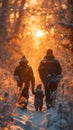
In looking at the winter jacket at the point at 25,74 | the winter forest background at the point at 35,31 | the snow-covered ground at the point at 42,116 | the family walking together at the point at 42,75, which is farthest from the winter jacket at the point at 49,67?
the winter forest background at the point at 35,31

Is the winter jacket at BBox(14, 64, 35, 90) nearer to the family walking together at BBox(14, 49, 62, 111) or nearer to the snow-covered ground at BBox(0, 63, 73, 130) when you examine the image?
the family walking together at BBox(14, 49, 62, 111)

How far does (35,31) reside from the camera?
2467 cm

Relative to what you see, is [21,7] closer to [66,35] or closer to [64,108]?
[66,35]

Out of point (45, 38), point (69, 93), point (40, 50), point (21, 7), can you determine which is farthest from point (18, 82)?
point (21, 7)

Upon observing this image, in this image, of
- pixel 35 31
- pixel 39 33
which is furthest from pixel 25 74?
pixel 35 31

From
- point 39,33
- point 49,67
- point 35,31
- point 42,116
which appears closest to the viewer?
point 42,116

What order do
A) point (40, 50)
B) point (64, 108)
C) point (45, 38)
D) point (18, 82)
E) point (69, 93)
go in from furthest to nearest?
point (45, 38)
point (40, 50)
point (18, 82)
point (69, 93)
point (64, 108)

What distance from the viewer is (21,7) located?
29562 mm

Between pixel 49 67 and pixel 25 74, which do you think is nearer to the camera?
pixel 25 74

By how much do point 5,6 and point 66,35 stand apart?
7.13 meters

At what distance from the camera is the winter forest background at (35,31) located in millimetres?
21000

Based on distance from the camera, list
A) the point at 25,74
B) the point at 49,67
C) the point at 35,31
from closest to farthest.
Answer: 1. the point at 25,74
2. the point at 49,67
3. the point at 35,31

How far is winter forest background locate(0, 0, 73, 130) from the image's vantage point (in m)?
21.0

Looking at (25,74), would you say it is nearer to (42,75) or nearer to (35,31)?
(42,75)
